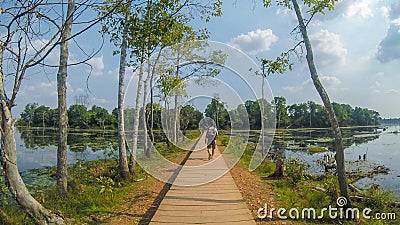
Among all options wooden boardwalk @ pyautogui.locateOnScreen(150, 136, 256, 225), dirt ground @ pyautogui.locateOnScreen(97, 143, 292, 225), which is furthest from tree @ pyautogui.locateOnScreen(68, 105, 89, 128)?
wooden boardwalk @ pyautogui.locateOnScreen(150, 136, 256, 225)

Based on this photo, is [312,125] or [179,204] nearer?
[179,204]

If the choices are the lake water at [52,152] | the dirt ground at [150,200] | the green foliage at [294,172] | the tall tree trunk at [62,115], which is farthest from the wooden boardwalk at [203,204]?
the lake water at [52,152]

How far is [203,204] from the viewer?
5.26 metres

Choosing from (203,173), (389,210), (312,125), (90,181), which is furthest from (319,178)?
(312,125)

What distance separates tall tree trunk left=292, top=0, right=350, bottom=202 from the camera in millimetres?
5305

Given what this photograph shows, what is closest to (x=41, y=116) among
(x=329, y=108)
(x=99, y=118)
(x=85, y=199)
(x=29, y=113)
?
(x=29, y=113)

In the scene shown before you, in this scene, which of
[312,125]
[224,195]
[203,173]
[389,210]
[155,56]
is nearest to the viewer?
[224,195]

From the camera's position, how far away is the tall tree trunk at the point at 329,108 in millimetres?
5305

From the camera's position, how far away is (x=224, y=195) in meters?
5.88

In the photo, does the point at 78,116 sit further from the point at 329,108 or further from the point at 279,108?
the point at 329,108

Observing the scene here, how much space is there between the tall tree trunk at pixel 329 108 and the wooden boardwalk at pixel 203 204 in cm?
192

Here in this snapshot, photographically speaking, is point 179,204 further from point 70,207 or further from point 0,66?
point 0,66

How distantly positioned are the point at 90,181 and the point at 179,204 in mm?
3429

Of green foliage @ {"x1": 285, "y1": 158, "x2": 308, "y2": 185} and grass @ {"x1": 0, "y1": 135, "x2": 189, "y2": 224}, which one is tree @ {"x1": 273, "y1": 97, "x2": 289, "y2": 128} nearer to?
green foliage @ {"x1": 285, "y1": 158, "x2": 308, "y2": 185}
